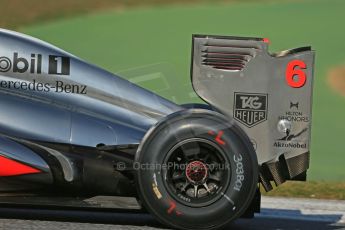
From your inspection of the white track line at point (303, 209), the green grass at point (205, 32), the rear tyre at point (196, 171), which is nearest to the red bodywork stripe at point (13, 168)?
the rear tyre at point (196, 171)

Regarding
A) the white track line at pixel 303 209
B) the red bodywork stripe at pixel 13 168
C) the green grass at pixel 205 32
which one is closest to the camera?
the red bodywork stripe at pixel 13 168

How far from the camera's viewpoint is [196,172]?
5.87 meters

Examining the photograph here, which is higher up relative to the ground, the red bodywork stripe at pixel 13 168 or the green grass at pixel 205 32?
the green grass at pixel 205 32

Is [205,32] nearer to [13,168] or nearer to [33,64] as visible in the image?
[33,64]

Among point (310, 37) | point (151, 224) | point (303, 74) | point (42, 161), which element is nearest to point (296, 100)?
point (303, 74)

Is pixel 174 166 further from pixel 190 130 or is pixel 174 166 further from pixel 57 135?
pixel 57 135

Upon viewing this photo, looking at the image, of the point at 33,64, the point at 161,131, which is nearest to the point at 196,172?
the point at 161,131

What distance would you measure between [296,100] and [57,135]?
1663 mm

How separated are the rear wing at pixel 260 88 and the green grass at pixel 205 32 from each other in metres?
5.20

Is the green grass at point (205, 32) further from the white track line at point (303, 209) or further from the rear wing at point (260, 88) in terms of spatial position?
the rear wing at point (260, 88)

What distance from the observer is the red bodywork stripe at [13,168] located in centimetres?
583

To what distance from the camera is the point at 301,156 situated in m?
6.09

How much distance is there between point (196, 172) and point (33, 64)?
1.34 m

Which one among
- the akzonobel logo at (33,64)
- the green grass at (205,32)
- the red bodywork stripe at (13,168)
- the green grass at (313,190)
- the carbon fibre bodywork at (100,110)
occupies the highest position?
the green grass at (205,32)
